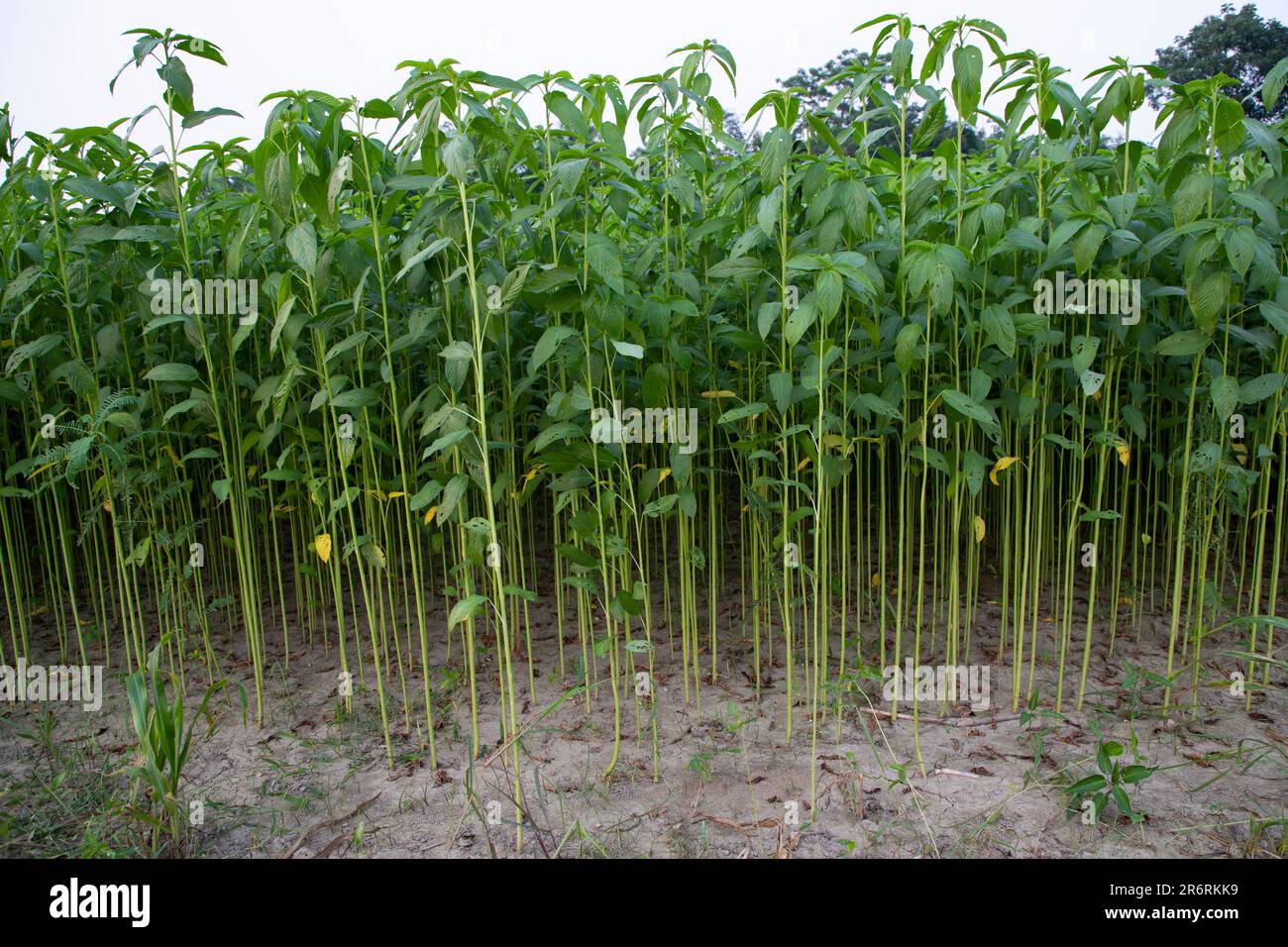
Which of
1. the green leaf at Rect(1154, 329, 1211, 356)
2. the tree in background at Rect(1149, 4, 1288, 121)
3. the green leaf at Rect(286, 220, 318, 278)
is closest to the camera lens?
the green leaf at Rect(286, 220, 318, 278)

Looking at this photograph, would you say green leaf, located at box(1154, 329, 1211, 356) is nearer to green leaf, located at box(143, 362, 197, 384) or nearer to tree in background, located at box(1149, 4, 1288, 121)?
green leaf, located at box(143, 362, 197, 384)

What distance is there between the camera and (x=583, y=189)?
110 inches

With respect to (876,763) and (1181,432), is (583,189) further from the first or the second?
(1181,432)

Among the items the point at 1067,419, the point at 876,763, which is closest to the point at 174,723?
the point at 876,763

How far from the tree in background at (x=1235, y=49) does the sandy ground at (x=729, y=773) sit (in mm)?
22892

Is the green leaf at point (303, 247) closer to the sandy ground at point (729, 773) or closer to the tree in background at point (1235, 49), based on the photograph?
the sandy ground at point (729, 773)

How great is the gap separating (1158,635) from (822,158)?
8.85 feet

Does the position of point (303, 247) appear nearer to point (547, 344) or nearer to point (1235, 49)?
point (547, 344)

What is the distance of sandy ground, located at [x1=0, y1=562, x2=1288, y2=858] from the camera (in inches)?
102

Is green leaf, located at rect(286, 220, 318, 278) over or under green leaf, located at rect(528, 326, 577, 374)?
over

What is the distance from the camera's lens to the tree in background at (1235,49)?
848 inches

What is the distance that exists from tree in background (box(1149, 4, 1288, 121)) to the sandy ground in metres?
22.9

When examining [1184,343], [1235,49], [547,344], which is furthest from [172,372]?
[1235,49]

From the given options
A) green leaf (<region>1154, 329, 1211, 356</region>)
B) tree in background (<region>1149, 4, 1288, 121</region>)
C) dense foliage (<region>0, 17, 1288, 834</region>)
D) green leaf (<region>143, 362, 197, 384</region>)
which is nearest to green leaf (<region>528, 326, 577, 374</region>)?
dense foliage (<region>0, 17, 1288, 834</region>)
